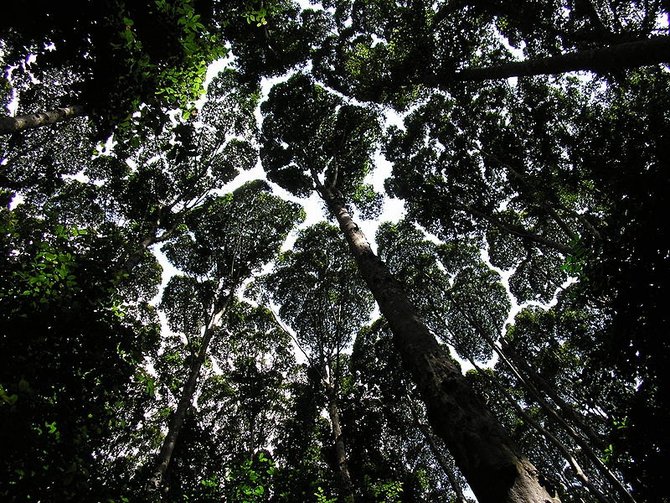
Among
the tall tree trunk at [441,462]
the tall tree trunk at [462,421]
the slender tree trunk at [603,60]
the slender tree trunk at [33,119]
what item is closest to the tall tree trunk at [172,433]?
the tall tree trunk at [462,421]

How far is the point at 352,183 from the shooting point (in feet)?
41.2

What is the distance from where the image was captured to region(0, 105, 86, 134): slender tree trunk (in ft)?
14.0

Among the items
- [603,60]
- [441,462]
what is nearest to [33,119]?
[603,60]

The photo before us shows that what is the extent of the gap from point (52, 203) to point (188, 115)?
13.5 metres

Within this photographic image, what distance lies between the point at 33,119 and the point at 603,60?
8.67m

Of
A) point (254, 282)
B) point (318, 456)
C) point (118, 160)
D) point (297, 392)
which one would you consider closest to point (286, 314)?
point (254, 282)

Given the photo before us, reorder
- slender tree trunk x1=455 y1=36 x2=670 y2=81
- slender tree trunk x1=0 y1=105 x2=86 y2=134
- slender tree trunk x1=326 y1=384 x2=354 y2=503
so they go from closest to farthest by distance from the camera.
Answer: slender tree trunk x1=0 y1=105 x2=86 y2=134
slender tree trunk x1=455 y1=36 x2=670 y2=81
slender tree trunk x1=326 y1=384 x2=354 y2=503

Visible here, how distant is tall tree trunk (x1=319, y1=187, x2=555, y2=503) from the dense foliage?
0.05 m

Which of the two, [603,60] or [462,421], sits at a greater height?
[603,60]

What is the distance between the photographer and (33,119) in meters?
4.89

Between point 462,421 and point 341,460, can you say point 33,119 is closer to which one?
point 462,421

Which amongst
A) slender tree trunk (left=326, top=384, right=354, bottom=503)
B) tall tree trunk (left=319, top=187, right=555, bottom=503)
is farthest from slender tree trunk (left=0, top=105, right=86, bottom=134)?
slender tree trunk (left=326, top=384, right=354, bottom=503)

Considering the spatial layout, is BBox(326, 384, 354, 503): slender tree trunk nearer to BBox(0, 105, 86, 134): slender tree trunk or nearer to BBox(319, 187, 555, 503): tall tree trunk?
BBox(319, 187, 555, 503): tall tree trunk

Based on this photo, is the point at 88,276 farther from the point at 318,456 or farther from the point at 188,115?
the point at 318,456
